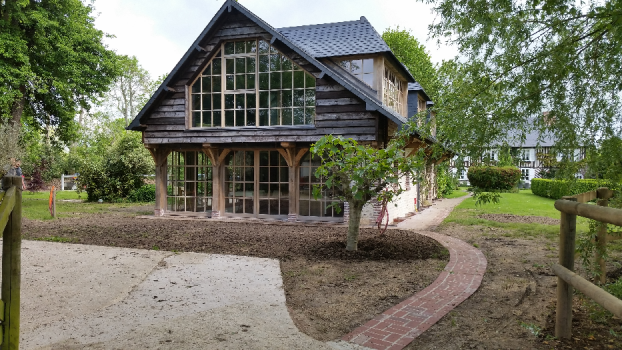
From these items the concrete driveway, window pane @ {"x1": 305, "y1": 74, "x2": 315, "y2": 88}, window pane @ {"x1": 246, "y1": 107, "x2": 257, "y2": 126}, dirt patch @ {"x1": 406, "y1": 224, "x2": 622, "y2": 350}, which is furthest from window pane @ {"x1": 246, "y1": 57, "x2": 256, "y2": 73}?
dirt patch @ {"x1": 406, "y1": 224, "x2": 622, "y2": 350}

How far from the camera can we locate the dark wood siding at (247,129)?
37.3 ft

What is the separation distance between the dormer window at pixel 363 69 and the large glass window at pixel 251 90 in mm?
2052

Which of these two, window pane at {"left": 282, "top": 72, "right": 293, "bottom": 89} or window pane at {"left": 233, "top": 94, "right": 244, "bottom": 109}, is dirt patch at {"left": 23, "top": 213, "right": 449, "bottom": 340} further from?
window pane at {"left": 282, "top": 72, "right": 293, "bottom": 89}

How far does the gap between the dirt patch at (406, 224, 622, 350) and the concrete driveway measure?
1360 mm

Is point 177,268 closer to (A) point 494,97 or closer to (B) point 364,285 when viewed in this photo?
(B) point 364,285

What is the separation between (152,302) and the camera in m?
4.84

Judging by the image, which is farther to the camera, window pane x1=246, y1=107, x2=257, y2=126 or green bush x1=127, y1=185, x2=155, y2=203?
green bush x1=127, y1=185, x2=155, y2=203

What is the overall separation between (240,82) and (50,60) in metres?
9.44

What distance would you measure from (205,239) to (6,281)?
21.5 ft

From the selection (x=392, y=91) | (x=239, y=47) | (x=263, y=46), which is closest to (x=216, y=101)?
(x=239, y=47)

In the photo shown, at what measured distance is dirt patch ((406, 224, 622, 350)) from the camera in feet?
12.2

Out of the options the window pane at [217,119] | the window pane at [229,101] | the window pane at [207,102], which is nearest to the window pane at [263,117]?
the window pane at [229,101]

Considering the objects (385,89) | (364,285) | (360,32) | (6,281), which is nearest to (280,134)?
(385,89)

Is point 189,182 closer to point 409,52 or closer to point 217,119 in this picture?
point 217,119
